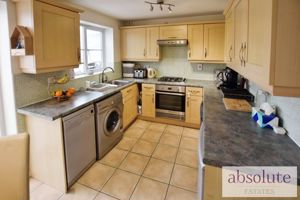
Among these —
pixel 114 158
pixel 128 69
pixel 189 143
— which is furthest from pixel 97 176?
pixel 128 69

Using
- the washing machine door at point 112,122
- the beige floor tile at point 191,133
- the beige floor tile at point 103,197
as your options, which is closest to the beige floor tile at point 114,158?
the washing machine door at point 112,122

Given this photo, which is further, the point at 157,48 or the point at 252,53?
the point at 157,48

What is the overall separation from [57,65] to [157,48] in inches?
89.2

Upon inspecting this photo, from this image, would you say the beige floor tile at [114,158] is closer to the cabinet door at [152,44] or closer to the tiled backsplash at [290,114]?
the tiled backsplash at [290,114]

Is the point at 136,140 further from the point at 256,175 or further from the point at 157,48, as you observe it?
the point at 256,175

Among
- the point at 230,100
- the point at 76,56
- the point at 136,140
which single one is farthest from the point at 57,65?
the point at 230,100

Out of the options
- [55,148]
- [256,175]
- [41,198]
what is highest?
[256,175]

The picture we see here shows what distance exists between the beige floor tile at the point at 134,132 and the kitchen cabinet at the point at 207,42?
182 cm

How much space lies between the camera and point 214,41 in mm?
3537

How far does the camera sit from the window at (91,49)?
333cm

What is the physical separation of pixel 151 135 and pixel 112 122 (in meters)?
0.81

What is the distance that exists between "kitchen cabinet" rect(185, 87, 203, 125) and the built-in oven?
86 mm

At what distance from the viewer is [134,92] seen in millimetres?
3875

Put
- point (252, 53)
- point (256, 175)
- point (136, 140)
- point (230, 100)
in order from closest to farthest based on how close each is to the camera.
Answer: point (256, 175)
point (252, 53)
point (230, 100)
point (136, 140)
